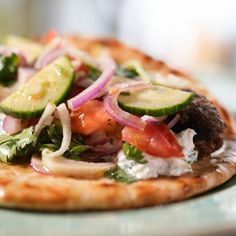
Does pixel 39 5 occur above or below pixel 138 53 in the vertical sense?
below

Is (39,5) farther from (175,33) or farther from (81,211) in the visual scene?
(81,211)

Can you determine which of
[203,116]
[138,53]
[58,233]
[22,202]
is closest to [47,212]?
[22,202]

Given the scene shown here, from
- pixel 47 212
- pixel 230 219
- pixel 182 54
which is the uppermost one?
pixel 230 219

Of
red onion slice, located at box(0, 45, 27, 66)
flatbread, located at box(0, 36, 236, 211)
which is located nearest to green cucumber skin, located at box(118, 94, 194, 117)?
flatbread, located at box(0, 36, 236, 211)

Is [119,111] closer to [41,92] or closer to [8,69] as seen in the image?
[41,92]

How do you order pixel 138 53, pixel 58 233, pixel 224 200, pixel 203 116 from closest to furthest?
pixel 58 233
pixel 224 200
pixel 203 116
pixel 138 53

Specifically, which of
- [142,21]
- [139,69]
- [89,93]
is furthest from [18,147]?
[142,21]

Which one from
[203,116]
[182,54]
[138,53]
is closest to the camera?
[203,116]
